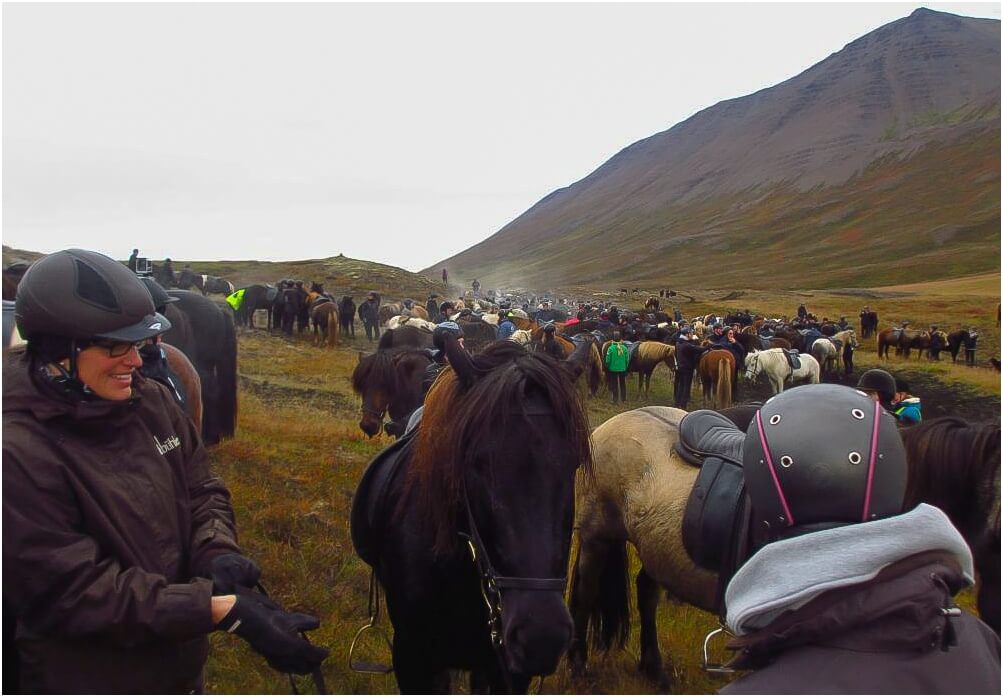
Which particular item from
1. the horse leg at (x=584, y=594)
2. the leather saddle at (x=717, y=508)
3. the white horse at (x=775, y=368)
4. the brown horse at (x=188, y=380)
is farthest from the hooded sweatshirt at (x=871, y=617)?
the white horse at (x=775, y=368)

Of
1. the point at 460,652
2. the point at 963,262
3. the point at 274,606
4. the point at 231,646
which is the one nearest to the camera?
the point at 274,606

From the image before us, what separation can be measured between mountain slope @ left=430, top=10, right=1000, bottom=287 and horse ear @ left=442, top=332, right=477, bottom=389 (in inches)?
3534

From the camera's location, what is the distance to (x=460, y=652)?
3.14 meters

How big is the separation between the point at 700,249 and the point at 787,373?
107962 mm

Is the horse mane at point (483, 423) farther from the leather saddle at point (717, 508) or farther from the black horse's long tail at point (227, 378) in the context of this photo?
the black horse's long tail at point (227, 378)

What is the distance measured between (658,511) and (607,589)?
1.06 meters

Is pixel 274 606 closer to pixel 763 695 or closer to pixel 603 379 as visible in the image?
pixel 763 695

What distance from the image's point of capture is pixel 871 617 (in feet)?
4.67

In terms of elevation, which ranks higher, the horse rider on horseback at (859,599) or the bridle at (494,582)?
the horse rider on horseback at (859,599)

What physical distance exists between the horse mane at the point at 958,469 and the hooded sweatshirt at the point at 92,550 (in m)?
3.86

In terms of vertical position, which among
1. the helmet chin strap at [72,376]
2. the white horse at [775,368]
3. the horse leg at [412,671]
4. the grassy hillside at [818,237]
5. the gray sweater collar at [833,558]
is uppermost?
the grassy hillside at [818,237]

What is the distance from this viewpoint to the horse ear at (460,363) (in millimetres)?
2768

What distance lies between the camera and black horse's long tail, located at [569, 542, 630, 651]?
189 inches

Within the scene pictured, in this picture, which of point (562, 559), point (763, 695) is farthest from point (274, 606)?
point (763, 695)
